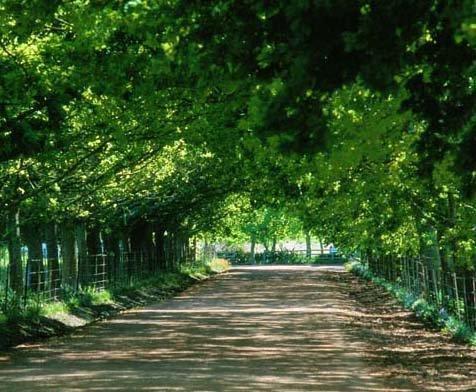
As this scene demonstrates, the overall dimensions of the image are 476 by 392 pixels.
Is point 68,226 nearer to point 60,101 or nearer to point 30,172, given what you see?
point 30,172

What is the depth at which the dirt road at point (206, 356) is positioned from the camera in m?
12.5

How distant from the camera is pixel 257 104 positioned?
7801 mm

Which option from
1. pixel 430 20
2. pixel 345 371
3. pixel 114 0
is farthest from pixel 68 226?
pixel 430 20

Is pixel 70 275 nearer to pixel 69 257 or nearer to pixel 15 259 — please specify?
pixel 69 257

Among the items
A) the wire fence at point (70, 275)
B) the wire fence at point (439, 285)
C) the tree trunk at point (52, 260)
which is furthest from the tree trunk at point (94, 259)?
the wire fence at point (439, 285)

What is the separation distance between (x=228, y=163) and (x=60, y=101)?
12352 millimetres

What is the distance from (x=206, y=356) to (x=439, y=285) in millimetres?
11562

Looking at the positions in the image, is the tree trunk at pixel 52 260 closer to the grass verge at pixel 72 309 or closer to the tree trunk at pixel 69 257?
the tree trunk at pixel 69 257

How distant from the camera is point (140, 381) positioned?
12586 mm

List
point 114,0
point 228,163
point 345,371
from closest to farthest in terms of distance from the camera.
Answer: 1. point 114,0
2. point 345,371
3. point 228,163

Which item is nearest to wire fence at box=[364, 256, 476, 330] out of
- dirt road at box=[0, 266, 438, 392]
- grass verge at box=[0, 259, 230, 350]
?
dirt road at box=[0, 266, 438, 392]

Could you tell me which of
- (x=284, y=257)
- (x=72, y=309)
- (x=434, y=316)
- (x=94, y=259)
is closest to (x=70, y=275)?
(x=72, y=309)

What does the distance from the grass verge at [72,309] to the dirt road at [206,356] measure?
670mm

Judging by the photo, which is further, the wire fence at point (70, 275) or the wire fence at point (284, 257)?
the wire fence at point (284, 257)
